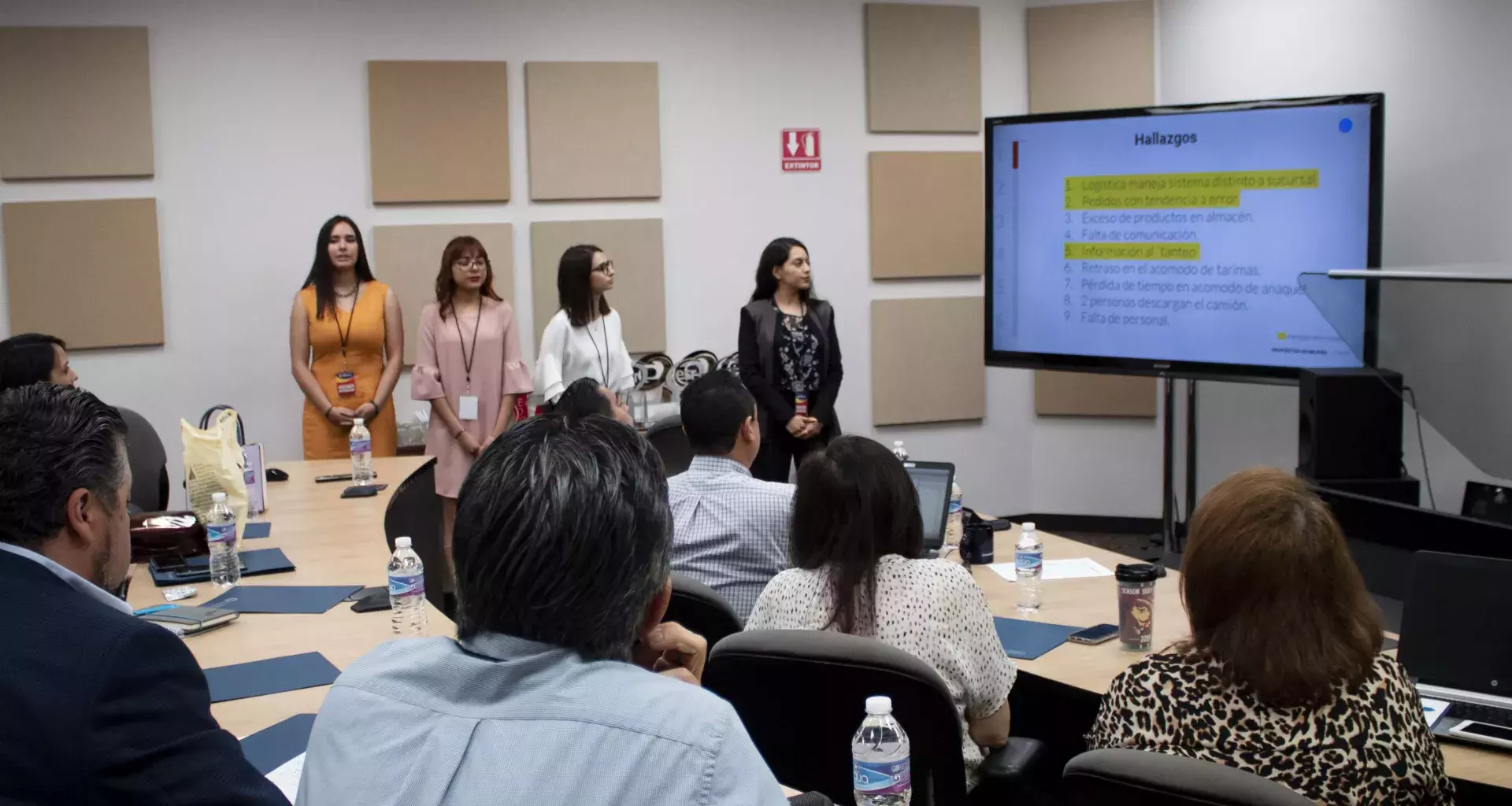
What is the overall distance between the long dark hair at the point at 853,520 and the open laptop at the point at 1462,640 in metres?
0.95

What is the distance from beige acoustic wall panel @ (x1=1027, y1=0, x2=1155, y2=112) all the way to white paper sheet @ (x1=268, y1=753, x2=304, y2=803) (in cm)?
573

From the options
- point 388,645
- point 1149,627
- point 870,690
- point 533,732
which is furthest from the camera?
point 1149,627

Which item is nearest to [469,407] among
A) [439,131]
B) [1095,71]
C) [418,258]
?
[418,258]

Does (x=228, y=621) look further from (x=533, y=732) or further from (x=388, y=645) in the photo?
(x=533, y=732)

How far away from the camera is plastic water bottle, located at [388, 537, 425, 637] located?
2961 mm

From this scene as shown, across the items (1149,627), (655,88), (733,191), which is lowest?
(1149,627)

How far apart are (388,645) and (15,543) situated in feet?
3.06

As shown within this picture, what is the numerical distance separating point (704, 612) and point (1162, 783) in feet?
4.05

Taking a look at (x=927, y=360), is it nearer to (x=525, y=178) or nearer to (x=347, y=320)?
(x=525, y=178)

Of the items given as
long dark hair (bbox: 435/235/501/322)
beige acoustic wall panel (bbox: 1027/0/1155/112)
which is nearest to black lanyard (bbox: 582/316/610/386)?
long dark hair (bbox: 435/235/501/322)

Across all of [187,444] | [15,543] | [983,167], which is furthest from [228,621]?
[983,167]

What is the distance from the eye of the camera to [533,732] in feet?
3.82

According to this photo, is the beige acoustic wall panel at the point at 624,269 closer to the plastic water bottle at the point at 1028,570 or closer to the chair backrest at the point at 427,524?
the chair backrest at the point at 427,524

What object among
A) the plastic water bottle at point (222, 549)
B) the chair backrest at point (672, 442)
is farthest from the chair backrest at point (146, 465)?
the chair backrest at point (672, 442)
